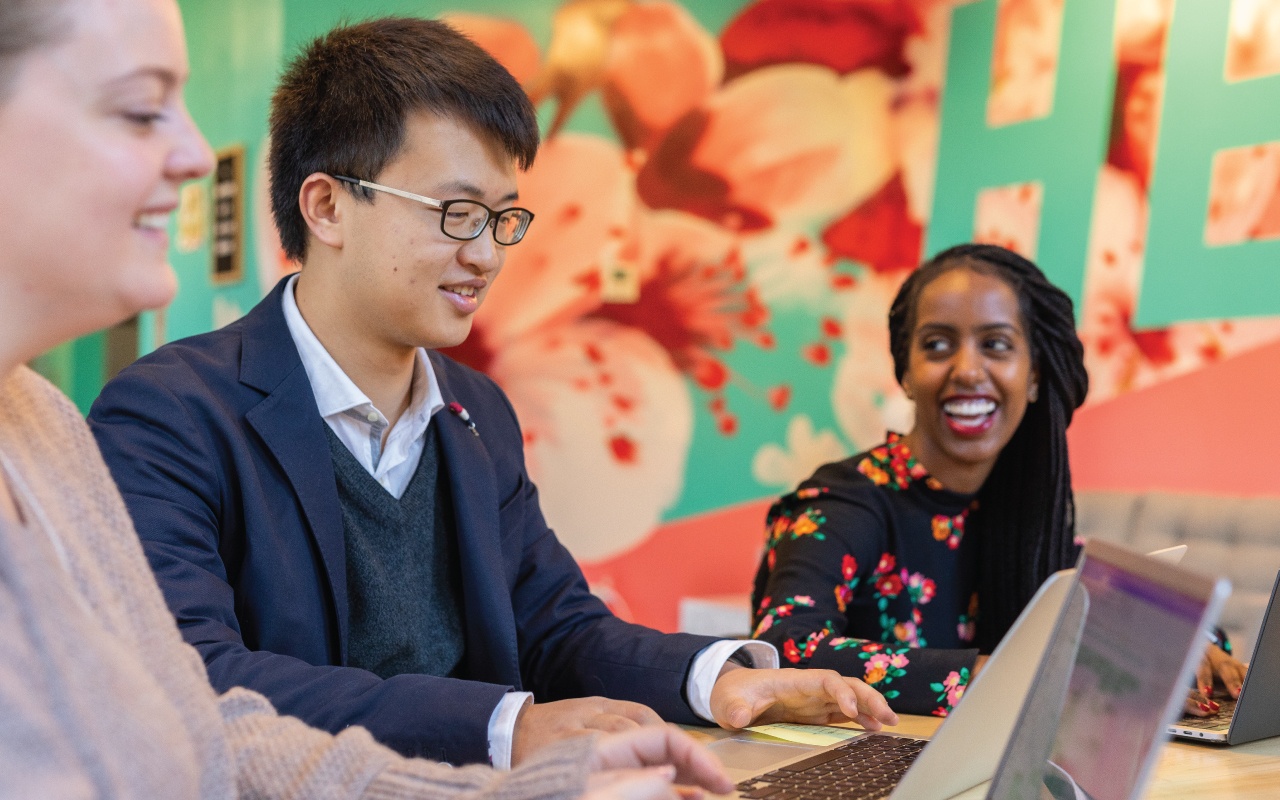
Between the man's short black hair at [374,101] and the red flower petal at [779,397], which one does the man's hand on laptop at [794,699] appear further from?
the red flower petal at [779,397]

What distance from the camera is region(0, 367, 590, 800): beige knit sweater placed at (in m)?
0.72

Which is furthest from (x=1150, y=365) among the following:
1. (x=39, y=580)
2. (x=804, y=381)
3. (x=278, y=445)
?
(x=39, y=580)

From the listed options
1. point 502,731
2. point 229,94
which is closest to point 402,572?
point 502,731

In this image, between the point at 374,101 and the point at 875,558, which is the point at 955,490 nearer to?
the point at 875,558

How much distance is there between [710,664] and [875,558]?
2.26 feet

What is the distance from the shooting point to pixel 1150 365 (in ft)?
13.1

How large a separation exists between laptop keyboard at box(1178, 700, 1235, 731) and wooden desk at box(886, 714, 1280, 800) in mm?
48

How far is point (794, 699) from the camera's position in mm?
1371

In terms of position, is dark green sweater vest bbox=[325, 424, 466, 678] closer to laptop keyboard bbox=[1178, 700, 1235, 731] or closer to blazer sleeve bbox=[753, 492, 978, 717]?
blazer sleeve bbox=[753, 492, 978, 717]

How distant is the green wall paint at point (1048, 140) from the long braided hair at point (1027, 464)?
2058 millimetres

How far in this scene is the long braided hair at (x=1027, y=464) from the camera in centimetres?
207

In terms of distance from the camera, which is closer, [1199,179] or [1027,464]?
[1027,464]

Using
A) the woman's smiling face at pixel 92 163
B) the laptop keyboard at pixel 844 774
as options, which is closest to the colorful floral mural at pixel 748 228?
the laptop keyboard at pixel 844 774

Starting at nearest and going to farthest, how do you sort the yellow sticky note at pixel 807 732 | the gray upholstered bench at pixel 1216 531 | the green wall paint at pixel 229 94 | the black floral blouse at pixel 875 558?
the yellow sticky note at pixel 807 732, the black floral blouse at pixel 875 558, the gray upholstered bench at pixel 1216 531, the green wall paint at pixel 229 94
